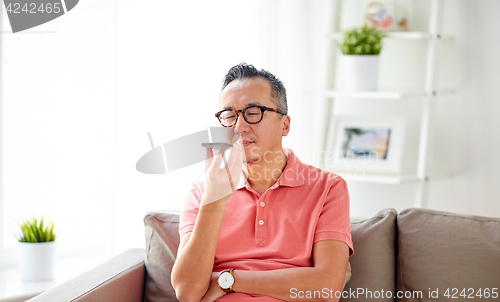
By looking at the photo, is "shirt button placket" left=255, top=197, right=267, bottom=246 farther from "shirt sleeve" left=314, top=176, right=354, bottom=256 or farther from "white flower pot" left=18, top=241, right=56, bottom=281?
"white flower pot" left=18, top=241, right=56, bottom=281

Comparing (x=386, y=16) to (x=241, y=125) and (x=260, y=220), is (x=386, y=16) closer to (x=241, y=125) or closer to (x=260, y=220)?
(x=241, y=125)

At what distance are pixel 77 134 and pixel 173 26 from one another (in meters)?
0.64

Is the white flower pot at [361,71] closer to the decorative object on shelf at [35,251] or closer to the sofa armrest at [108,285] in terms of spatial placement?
the sofa armrest at [108,285]

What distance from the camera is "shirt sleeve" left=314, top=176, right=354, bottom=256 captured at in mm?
1531

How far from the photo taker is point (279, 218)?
1.61m

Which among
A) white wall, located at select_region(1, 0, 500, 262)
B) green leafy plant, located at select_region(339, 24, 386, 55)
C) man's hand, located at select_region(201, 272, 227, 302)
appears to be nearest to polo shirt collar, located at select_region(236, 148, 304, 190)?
man's hand, located at select_region(201, 272, 227, 302)

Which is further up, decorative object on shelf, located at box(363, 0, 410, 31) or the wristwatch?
decorative object on shelf, located at box(363, 0, 410, 31)

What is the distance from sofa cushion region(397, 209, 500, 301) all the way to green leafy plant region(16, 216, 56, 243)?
4.30 ft

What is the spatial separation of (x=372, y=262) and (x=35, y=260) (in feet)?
4.11

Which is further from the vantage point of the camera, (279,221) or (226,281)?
(279,221)

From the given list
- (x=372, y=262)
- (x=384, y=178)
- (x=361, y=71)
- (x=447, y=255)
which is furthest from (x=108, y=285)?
(x=361, y=71)

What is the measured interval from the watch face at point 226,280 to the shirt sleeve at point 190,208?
0.19 m

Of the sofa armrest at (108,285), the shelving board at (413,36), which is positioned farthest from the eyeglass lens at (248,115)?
the shelving board at (413,36)

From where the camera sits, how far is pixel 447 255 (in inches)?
66.1
